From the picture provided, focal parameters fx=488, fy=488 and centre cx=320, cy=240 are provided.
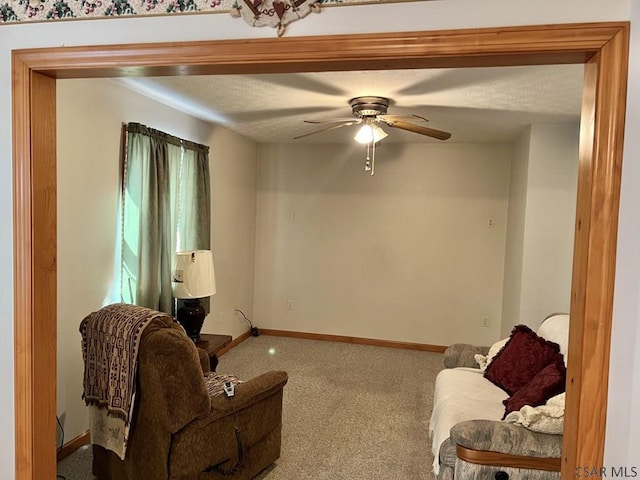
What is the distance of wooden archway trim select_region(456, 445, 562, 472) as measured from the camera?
6.82 ft

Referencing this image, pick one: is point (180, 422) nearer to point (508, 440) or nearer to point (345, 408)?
point (508, 440)

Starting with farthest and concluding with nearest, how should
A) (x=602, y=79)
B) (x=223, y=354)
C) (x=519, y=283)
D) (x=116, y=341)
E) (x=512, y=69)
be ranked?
(x=223, y=354), (x=519, y=283), (x=512, y=69), (x=116, y=341), (x=602, y=79)

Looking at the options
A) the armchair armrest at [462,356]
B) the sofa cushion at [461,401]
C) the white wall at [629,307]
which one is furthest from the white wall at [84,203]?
the white wall at [629,307]

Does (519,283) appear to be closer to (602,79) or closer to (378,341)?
(378,341)

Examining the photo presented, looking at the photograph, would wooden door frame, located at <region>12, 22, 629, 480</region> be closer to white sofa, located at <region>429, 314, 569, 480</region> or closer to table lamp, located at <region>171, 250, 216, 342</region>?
white sofa, located at <region>429, 314, 569, 480</region>

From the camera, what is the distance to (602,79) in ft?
3.98

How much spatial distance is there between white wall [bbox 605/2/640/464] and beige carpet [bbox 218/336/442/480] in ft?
6.09

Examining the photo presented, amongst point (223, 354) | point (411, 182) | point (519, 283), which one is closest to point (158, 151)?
point (223, 354)

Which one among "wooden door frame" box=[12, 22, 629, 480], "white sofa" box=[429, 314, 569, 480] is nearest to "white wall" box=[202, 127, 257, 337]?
"white sofa" box=[429, 314, 569, 480]

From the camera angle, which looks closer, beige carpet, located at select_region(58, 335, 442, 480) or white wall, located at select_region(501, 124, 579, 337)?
beige carpet, located at select_region(58, 335, 442, 480)

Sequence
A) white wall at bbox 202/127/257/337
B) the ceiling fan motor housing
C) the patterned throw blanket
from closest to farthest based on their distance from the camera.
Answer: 1. the patterned throw blanket
2. the ceiling fan motor housing
3. white wall at bbox 202/127/257/337

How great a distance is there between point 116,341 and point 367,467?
167 cm

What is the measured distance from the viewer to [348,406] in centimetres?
386

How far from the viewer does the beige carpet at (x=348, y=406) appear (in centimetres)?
296
